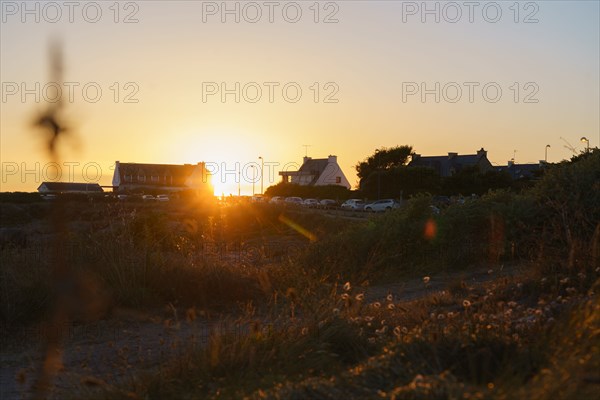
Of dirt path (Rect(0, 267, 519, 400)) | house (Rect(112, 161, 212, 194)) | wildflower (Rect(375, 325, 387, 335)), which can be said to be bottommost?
dirt path (Rect(0, 267, 519, 400))

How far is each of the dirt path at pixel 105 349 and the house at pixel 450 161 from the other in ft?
245

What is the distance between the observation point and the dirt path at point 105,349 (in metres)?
6.49

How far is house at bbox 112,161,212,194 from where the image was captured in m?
88.7

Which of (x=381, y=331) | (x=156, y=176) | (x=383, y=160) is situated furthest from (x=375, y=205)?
(x=381, y=331)

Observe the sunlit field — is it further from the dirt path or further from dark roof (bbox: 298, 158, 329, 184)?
dark roof (bbox: 298, 158, 329, 184)

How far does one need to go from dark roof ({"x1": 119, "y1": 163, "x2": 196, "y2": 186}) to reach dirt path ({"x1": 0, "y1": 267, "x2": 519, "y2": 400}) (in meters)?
80.6

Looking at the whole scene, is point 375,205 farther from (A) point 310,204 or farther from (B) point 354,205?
(A) point 310,204

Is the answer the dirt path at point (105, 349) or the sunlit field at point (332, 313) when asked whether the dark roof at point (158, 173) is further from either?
the dirt path at point (105, 349)

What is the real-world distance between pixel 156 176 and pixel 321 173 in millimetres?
21460

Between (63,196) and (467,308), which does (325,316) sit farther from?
(63,196)

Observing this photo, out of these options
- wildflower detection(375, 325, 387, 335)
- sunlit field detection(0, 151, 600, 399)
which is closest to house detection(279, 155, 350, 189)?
sunlit field detection(0, 151, 600, 399)

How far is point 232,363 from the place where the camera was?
6383 millimetres

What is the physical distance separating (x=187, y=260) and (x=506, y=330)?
6674mm

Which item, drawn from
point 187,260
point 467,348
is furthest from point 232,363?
point 187,260
